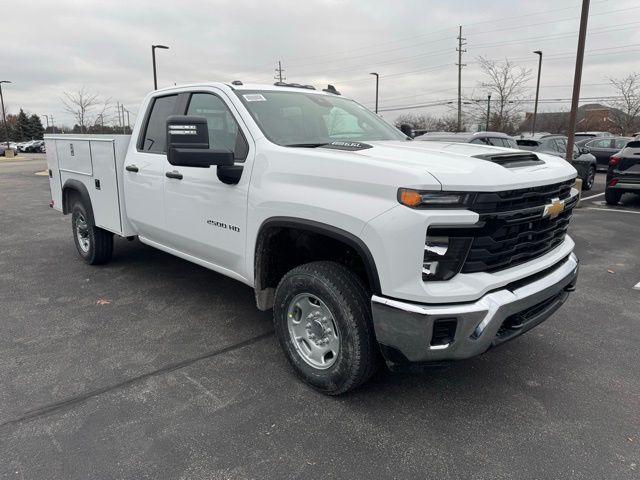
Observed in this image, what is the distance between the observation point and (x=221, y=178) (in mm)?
3488

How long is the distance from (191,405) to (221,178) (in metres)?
1.54

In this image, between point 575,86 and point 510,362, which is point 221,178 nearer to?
point 510,362

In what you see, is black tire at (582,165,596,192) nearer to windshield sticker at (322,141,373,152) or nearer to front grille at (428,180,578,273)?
front grille at (428,180,578,273)

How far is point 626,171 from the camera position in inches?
416

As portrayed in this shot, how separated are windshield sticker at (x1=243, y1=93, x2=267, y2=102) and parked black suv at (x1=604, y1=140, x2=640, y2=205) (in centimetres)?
972

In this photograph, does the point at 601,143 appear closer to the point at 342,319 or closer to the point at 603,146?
the point at 603,146

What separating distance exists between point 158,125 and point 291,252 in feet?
6.69

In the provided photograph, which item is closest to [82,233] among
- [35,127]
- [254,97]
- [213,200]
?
[213,200]

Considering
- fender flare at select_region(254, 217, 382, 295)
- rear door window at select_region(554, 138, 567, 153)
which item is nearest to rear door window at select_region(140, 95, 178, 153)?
fender flare at select_region(254, 217, 382, 295)

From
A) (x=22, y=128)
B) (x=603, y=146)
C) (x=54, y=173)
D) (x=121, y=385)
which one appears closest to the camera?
(x=121, y=385)

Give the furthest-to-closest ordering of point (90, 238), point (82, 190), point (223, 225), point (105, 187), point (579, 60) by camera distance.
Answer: point (579, 60) → point (90, 238) → point (82, 190) → point (105, 187) → point (223, 225)

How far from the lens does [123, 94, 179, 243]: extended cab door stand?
438 cm

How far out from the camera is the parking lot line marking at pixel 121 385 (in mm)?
2955

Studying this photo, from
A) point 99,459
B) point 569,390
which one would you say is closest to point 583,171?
point 569,390
